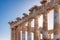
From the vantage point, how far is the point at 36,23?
147 ft

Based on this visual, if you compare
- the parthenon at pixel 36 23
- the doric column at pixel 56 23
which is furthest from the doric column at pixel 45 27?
the doric column at pixel 56 23

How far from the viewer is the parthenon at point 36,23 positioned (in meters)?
36.7

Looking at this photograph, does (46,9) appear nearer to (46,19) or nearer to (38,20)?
(46,19)

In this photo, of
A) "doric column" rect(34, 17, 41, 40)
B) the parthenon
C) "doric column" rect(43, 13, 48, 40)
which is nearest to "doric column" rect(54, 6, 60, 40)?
the parthenon

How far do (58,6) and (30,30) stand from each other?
12938mm

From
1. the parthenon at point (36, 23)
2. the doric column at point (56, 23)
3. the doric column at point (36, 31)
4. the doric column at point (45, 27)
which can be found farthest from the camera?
the doric column at point (36, 31)

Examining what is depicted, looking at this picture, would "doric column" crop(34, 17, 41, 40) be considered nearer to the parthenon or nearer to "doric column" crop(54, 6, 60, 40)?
the parthenon

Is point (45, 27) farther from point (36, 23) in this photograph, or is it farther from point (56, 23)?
point (56, 23)

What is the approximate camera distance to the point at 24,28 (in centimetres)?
5062

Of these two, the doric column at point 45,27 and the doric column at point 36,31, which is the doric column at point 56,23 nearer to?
the doric column at point 45,27

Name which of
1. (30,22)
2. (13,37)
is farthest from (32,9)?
(13,37)

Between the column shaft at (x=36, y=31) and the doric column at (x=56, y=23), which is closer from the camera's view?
the doric column at (x=56, y=23)

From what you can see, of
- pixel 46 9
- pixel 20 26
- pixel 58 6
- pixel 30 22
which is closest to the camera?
pixel 58 6

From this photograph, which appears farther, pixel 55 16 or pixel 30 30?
pixel 30 30
